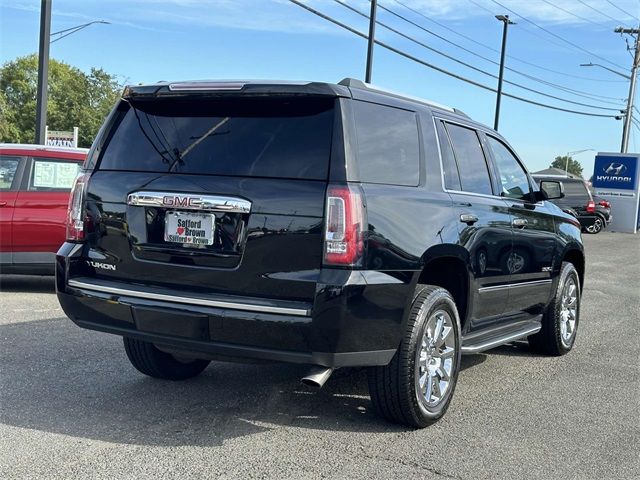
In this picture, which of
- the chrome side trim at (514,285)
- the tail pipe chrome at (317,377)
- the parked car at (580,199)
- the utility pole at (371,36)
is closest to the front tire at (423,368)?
the tail pipe chrome at (317,377)

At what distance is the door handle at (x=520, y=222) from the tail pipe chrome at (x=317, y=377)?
7.61ft

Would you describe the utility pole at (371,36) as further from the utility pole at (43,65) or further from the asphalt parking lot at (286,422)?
the asphalt parking lot at (286,422)

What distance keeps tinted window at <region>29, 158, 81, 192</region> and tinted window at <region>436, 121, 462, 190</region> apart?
536 cm

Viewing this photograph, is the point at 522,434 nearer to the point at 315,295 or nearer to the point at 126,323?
the point at 315,295

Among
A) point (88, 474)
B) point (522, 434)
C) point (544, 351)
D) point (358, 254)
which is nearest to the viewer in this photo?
point (88, 474)

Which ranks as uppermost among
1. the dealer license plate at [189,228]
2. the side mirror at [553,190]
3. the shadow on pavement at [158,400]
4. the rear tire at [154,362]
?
the side mirror at [553,190]

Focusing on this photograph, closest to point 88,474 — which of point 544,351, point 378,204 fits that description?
point 378,204

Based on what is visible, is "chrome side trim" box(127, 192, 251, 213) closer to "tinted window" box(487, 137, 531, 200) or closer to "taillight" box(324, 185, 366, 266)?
"taillight" box(324, 185, 366, 266)

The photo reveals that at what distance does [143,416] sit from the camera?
448 centimetres

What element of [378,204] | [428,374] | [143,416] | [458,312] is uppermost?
[378,204]

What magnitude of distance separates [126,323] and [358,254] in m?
1.43

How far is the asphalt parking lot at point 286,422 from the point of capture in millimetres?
3797

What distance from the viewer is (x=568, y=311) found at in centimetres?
691

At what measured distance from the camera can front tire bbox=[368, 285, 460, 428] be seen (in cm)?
419
